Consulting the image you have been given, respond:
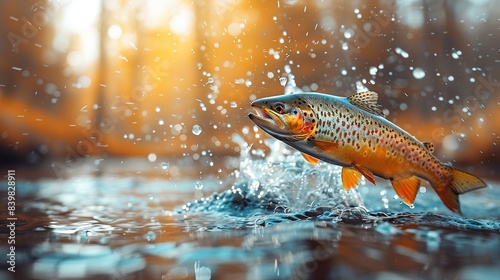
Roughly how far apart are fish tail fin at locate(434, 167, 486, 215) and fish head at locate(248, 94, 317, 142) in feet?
3.19

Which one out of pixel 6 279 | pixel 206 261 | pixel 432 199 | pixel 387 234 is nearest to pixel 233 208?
pixel 387 234

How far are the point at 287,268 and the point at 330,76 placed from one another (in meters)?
5.62

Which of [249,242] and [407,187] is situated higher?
[407,187]

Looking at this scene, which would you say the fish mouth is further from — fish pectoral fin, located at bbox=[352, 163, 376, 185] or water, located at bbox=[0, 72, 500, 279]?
water, located at bbox=[0, 72, 500, 279]

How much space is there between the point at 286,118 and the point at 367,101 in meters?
0.53

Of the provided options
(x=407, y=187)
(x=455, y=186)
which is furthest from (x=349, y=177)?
(x=455, y=186)

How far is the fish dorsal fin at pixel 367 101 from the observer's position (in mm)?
2832

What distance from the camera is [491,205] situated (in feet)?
20.7

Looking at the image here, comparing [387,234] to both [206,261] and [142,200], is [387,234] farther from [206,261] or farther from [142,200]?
[142,200]

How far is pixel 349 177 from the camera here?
3023 millimetres

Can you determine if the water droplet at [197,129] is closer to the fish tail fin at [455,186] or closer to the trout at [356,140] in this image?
the trout at [356,140]

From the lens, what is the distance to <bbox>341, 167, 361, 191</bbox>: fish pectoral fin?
9.85ft

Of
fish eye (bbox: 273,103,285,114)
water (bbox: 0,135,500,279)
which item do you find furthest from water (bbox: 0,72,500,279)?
fish eye (bbox: 273,103,285,114)

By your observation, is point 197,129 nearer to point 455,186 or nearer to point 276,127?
point 276,127
